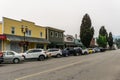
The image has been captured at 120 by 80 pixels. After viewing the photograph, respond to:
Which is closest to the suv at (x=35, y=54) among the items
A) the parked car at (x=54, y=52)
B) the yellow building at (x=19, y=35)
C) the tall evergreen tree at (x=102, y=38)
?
the yellow building at (x=19, y=35)

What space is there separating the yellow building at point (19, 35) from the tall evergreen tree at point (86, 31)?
28234 millimetres

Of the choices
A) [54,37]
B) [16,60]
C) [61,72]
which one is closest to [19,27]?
[16,60]

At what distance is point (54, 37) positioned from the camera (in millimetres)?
64625

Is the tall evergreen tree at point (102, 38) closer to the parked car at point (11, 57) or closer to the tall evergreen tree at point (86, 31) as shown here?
the tall evergreen tree at point (86, 31)

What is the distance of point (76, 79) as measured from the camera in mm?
14594

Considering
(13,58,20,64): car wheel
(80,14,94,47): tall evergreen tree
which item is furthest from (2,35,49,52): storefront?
(80,14,94,47): tall evergreen tree

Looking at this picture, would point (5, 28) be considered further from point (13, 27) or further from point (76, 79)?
point (76, 79)

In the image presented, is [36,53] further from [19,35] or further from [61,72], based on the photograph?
[61,72]

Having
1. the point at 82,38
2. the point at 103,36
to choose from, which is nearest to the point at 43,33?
the point at 82,38

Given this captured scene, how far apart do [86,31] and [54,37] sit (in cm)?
2104

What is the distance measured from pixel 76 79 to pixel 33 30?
39.8m

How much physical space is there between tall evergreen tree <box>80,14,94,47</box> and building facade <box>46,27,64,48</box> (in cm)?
1541

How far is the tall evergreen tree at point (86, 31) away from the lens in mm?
83562

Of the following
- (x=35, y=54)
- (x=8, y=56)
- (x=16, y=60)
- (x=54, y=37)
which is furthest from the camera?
(x=54, y=37)
